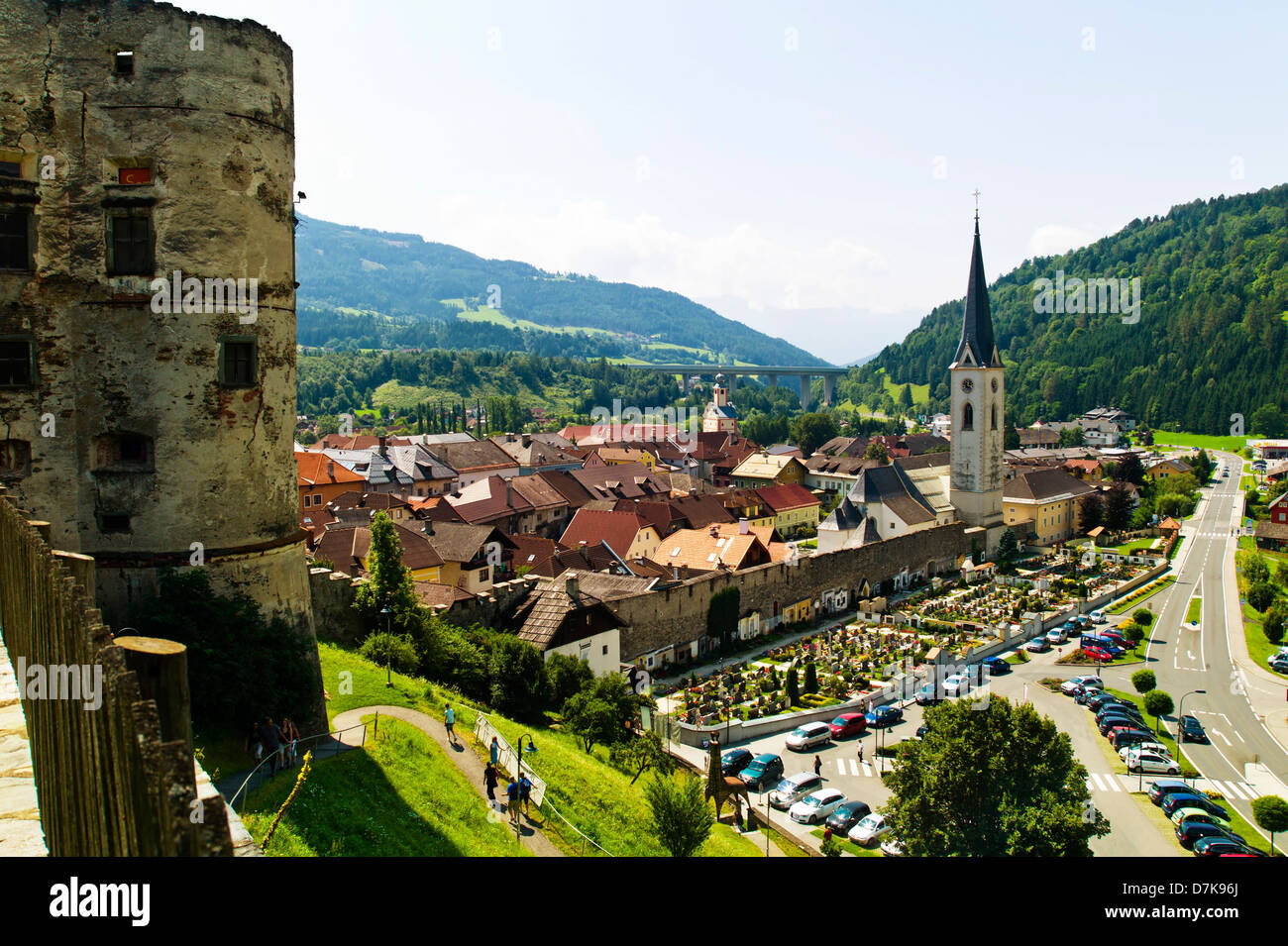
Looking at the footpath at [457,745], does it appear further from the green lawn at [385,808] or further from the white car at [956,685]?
the white car at [956,685]

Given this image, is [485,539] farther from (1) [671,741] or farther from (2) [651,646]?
(1) [671,741]

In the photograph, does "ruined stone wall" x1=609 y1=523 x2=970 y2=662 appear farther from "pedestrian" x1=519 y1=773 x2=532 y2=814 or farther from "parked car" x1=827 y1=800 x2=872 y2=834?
"pedestrian" x1=519 y1=773 x2=532 y2=814

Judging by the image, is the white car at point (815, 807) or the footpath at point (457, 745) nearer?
the footpath at point (457, 745)

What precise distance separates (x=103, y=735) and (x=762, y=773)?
83.2ft

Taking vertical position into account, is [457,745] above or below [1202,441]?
below

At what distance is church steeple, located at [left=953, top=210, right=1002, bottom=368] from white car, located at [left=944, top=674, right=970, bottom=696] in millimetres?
40285

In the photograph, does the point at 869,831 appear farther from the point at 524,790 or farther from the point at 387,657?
the point at 387,657

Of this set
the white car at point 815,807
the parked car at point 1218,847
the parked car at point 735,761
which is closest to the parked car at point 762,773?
the parked car at point 735,761

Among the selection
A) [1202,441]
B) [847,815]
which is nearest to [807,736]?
[847,815]

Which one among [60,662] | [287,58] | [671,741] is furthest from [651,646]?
[60,662]

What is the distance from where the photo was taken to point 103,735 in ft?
15.9

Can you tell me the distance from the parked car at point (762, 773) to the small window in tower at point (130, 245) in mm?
20912

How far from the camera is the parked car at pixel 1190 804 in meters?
26.2

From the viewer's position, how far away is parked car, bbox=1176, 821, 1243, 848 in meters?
24.3
